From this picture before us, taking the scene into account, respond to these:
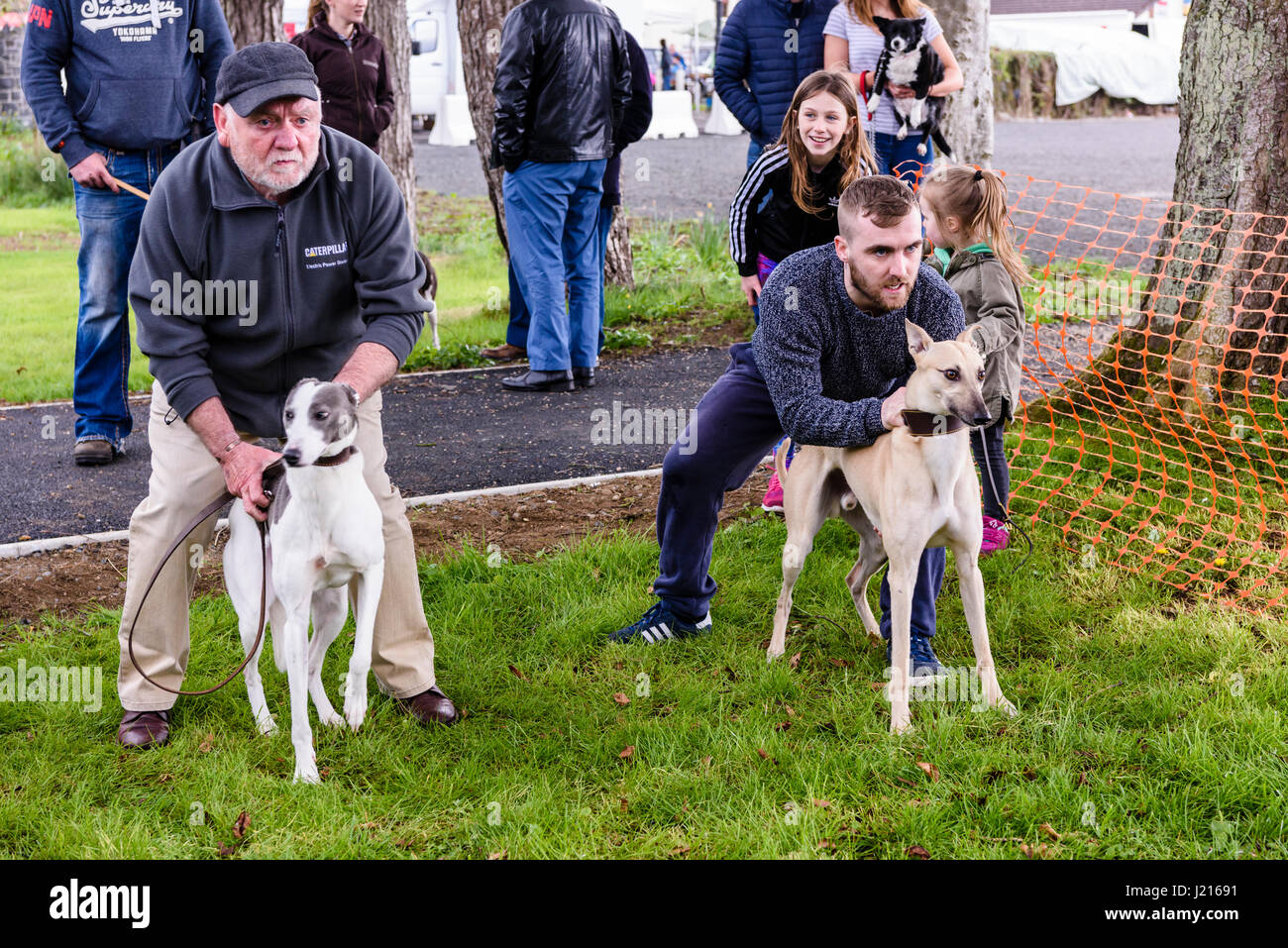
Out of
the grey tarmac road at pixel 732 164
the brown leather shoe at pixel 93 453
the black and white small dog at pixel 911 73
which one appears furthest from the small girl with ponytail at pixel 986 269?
the grey tarmac road at pixel 732 164

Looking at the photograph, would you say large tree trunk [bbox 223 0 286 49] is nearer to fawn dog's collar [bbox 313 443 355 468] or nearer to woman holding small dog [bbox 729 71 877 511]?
woman holding small dog [bbox 729 71 877 511]

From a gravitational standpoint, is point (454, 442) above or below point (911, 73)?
below

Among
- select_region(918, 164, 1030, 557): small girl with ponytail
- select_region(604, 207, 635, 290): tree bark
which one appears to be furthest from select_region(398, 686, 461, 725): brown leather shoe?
select_region(604, 207, 635, 290): tree bark

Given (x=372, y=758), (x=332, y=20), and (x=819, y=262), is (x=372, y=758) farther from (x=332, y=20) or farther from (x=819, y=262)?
(x=332, y=20)

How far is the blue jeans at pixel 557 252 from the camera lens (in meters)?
7.71

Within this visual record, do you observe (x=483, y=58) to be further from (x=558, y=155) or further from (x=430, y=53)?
(x=430, y=53)

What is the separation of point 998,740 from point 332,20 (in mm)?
6481

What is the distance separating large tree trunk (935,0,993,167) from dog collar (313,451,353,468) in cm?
644

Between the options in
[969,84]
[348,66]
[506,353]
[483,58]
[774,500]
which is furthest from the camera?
[483,58]

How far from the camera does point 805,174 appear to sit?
4.89 m

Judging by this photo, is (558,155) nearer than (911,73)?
No

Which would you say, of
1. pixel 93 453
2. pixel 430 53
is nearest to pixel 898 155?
pixel 93 453

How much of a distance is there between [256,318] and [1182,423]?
4.48m

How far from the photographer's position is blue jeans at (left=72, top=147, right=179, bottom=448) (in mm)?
6258
